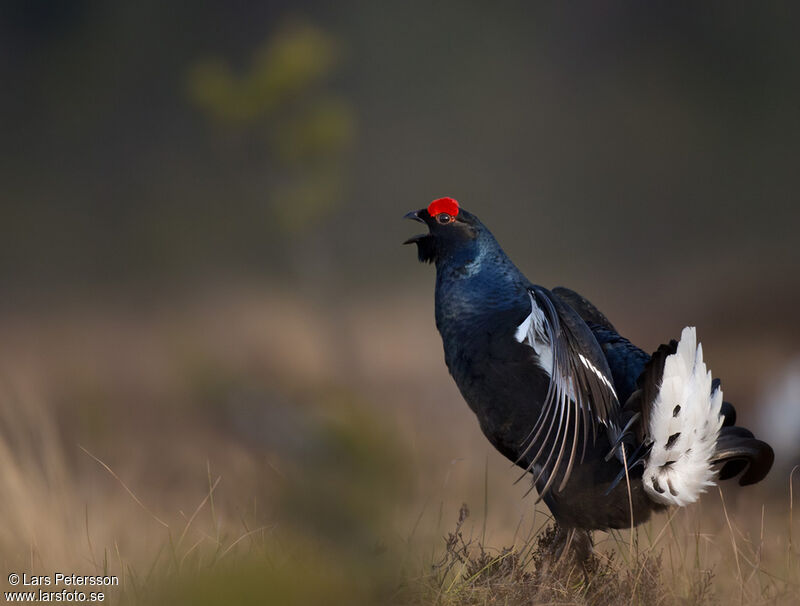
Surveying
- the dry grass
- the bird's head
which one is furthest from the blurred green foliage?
the bird's head

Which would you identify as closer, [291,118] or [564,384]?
[564,384]

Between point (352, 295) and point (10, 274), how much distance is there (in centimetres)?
562

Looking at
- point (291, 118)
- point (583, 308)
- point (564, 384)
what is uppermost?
point (291, 118)

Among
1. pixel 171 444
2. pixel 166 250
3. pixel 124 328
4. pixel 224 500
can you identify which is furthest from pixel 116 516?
pixel 166 250

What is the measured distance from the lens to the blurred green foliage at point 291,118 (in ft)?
19.7

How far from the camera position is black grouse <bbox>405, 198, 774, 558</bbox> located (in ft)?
4.96

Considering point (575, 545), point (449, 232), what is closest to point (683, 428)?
point (575, 545)

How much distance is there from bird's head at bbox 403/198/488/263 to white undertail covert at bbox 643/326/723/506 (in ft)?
1.60

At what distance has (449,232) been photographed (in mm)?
1812

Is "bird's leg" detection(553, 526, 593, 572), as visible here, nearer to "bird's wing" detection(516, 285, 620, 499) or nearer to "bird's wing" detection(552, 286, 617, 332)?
"bird's wing" detection(516, 285, 620, 499)

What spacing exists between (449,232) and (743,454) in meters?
0.72

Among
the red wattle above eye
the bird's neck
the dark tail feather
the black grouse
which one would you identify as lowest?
the dark tail feather

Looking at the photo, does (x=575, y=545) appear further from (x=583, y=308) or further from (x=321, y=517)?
(x=321, y=517)

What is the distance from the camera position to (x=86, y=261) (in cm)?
1299
